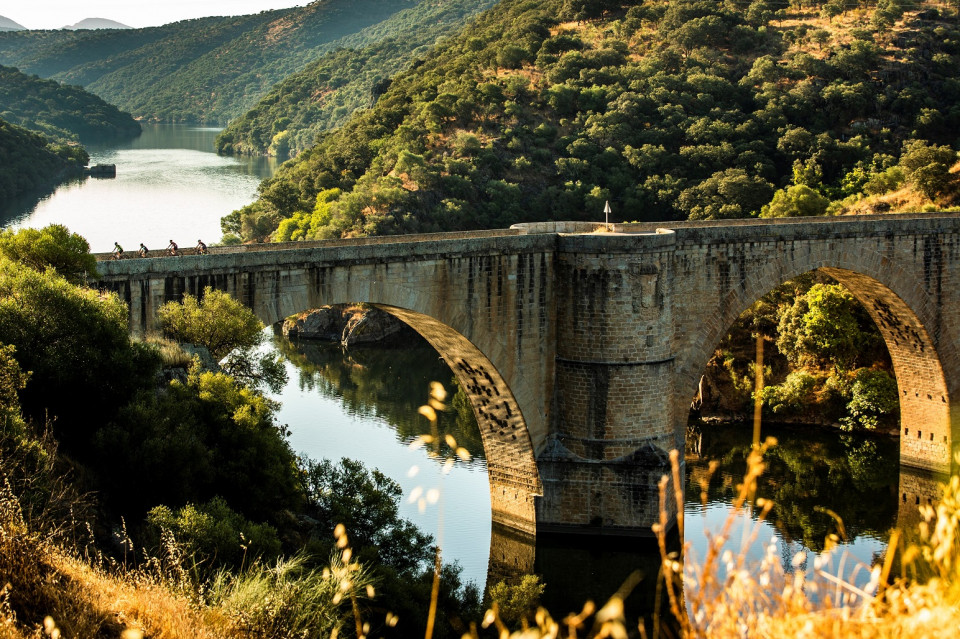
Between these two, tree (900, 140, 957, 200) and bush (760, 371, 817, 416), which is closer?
bush (760, 371, 817, 416)

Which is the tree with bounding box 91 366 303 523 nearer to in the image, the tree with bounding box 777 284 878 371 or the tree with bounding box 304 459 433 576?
the tree with bounding box 304 459 433 576

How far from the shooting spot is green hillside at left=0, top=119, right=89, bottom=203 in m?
55.7

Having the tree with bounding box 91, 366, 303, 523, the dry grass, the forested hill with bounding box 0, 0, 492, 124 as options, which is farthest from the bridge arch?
the forested hill with bounding box 0, 0, 492, 124

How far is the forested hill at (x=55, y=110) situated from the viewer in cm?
7944

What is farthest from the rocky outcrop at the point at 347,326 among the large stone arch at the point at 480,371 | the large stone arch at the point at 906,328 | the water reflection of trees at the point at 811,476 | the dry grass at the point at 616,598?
the dry grass at the point at 616,598

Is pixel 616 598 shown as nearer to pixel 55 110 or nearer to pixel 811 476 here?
pixel 811 476

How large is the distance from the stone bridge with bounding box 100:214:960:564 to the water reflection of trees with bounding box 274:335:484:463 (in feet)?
23.2

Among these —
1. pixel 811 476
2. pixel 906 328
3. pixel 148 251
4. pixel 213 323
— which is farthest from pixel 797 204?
pixel 213 323

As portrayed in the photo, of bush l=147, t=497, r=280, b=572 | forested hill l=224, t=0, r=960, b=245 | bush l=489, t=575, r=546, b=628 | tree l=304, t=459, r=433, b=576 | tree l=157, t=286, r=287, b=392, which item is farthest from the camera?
forested hill l=224, t=0, r=960, b=245

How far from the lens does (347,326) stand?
42.9 meters

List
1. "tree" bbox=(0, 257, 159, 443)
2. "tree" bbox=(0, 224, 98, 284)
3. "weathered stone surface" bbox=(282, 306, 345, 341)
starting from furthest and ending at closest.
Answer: "weathered stone surface" bbox=(282, 306, 345, 341) < "tree" bbox=(0, 224, 98, 284) < "tree" bbox=(0, 257, 159, 443)

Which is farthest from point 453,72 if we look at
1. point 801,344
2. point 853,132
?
point 801,344

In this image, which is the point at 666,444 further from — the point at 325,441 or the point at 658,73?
the point at 658,73

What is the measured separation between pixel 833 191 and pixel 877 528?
77.8 ft
